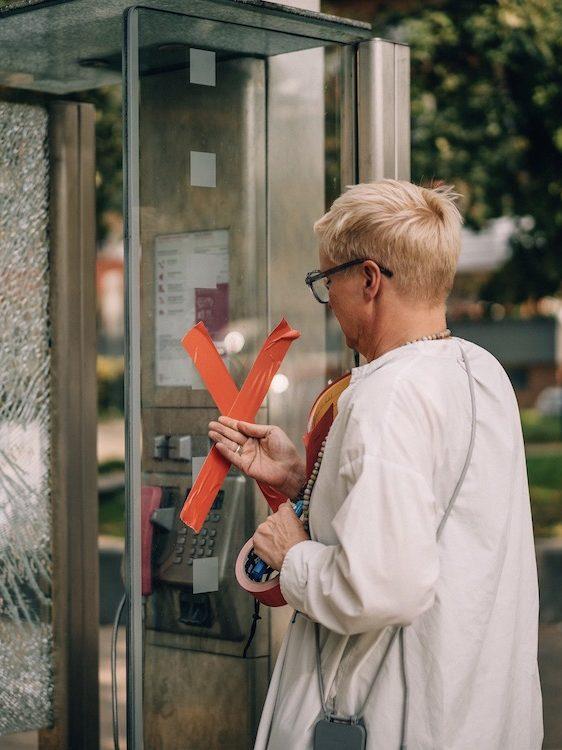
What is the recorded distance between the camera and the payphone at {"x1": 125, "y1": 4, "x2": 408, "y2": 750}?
3.33 m

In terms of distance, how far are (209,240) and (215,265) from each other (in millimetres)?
75

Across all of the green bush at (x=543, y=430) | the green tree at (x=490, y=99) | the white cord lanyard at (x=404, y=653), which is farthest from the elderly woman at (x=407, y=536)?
the green bush at (x=543, y=430)

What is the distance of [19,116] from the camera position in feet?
13.8

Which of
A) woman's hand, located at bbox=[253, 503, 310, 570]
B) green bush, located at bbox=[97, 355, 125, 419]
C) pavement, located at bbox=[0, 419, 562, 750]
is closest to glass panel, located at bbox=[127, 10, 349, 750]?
woman's hand, located at bbox=[253, 503, 310, 570]

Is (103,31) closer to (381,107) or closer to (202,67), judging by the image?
(202,67)

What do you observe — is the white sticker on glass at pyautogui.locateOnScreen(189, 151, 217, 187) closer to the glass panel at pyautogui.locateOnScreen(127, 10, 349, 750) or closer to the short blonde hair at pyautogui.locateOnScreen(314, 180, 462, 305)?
the glass panel at pyautogui.locateOnScreen(127, 10, 349, 750)

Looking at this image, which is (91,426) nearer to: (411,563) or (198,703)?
(198,703)

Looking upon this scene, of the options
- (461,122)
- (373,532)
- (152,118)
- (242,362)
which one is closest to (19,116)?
(152,118)

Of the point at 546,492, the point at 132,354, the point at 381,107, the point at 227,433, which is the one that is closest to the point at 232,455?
the point at 227,433

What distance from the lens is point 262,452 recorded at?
3.04 m

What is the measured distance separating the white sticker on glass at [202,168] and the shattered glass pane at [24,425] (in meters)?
0.97

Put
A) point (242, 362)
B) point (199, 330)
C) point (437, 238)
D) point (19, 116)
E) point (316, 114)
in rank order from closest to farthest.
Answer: point (437, 238)
point (199, 330)
point (242, 362)
point (316, 114)
point (19, 116)

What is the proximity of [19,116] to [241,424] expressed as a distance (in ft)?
5.54

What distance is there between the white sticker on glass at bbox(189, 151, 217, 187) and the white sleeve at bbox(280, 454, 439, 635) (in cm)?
144
